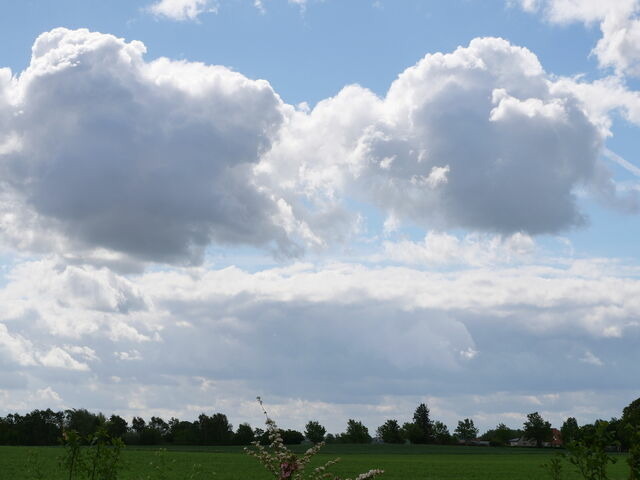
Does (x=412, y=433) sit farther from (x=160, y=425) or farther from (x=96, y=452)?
(x=96, y=452)

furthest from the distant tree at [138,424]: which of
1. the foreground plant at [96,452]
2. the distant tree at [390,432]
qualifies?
the foreground plant at [96,452]

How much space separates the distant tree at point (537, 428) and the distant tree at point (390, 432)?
32348 millimetres

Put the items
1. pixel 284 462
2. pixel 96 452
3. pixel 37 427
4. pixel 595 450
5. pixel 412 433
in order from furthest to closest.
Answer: pixel 412 433 → pixel 37 427 → pixel 96 452 → pixel 595 450 → pixel 284 462

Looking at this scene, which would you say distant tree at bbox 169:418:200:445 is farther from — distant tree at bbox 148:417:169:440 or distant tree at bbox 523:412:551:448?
distant tree at bbox 523:412:551:448

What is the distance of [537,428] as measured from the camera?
17862 cm

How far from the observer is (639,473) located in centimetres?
984

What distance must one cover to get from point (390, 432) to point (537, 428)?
37592 mm

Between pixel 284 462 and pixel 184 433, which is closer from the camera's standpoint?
pixel 284 462

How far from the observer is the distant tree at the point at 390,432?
7539 inches

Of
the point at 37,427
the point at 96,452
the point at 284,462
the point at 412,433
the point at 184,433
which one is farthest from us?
the point at 412,433

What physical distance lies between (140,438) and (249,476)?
99.5m

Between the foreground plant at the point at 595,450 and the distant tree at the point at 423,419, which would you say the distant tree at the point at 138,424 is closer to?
the distant tree at the point at 423,419

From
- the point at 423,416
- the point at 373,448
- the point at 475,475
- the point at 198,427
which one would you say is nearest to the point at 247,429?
the point at 198,427

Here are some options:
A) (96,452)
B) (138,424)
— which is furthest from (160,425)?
(96,452)
